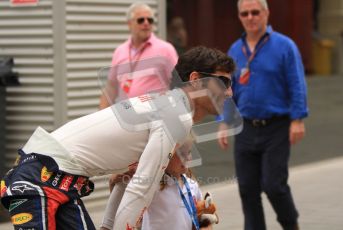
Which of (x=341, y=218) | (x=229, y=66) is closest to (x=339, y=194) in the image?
(x=341, y=218)

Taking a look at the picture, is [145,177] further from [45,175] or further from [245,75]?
[245,75]

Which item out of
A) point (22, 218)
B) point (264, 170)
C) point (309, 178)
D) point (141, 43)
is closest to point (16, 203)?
point (22, 218)

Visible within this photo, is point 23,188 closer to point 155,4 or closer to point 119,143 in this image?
point 119,143

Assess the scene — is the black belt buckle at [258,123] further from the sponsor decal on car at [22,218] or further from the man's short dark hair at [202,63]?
the sponsor decal on car at [22,218]

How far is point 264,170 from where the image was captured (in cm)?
638

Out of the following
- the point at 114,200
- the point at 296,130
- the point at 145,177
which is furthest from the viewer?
the point at 296,130

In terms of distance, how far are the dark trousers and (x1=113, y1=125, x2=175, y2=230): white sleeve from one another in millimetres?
3128

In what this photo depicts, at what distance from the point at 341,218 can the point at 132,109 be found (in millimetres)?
4831

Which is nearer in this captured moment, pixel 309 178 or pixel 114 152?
pixel 114 152

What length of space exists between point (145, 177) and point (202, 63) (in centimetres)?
54

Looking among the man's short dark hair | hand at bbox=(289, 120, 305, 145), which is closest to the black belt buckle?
hand at bbox=(289, 120, 305, 145)

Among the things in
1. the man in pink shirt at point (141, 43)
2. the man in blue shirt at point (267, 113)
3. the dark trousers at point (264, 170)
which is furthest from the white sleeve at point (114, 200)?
the man in pink shirt at point (141, 43)

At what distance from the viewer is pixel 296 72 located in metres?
6.34

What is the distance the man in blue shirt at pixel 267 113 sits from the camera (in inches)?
249
